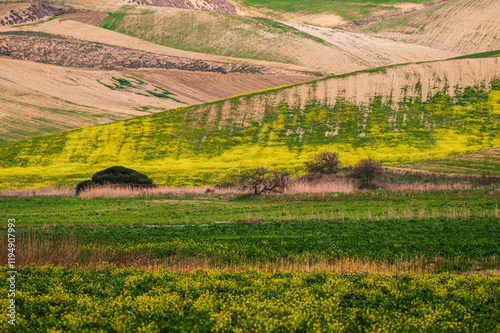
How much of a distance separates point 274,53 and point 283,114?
98.9 meters

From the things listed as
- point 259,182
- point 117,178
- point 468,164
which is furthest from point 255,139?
point 468,164

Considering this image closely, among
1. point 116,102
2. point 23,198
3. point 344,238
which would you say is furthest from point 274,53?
point 344,238

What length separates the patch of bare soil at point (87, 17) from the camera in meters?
176

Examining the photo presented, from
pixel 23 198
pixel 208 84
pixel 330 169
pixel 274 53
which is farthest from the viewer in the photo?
pixel 274 53

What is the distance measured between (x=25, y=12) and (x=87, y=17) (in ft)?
68.8

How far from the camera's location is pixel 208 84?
13338 centimetres

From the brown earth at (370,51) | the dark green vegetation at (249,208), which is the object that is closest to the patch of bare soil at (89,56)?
the brown earth at (370,51)

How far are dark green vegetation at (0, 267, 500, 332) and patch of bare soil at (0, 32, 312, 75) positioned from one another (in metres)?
129

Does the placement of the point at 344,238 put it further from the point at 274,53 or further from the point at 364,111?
the point at 274,53

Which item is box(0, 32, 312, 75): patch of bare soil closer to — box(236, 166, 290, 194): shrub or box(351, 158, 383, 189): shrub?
box(351, 158, 383, 189): shrub

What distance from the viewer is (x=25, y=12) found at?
169m

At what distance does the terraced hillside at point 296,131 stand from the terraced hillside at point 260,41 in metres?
74.0

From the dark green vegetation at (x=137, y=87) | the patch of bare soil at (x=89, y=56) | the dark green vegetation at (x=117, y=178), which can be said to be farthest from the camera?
the patch of bare soil at (x=89, y=56)

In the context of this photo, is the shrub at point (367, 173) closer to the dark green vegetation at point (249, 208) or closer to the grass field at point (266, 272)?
the dark green vegetation at point (249, 208)
